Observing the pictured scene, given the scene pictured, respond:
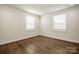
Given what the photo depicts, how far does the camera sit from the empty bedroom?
1563 mm

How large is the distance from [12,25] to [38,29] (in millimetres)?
470

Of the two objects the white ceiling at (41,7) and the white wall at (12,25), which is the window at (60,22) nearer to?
the white ceiling at (41,7)

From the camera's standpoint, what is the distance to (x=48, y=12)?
5.39 ft

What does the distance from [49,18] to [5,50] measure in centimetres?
96

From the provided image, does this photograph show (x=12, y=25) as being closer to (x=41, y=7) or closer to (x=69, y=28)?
(x=41, y=7)

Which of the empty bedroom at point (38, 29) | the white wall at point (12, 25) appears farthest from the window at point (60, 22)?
the white wall at point (12, 25)

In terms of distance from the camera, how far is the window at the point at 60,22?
1.61 metres

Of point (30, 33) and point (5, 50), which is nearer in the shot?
point (5, 50)

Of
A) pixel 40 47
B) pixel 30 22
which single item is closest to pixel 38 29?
pixel 30 22

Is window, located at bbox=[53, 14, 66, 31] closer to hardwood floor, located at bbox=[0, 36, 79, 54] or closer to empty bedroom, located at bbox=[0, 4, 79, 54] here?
empty bedroom, located at bbox=[0, 4, 79, 54]

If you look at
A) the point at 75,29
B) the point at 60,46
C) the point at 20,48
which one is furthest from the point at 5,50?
the point at 75,29

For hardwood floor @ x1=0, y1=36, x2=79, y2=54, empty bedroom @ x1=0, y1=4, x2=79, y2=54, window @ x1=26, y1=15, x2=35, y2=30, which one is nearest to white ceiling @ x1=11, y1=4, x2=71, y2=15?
empty bedroom @ x1=0, y1=4, x2=79, y2=54

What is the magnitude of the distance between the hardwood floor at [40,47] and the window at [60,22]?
0.77 feet
